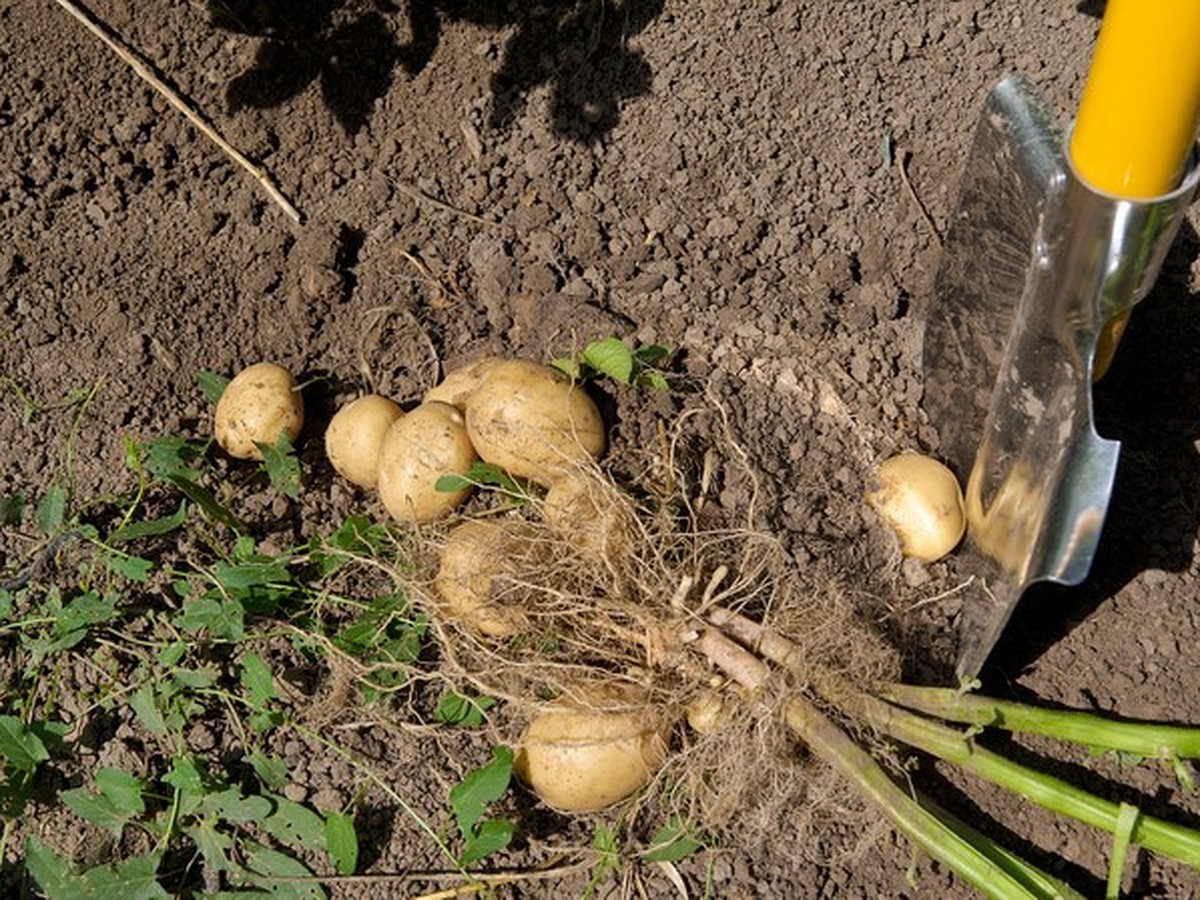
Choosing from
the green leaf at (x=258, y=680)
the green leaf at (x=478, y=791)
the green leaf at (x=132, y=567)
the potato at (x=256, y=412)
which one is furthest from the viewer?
the potato at (x=256, y=412)

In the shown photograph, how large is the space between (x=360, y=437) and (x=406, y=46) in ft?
2.43

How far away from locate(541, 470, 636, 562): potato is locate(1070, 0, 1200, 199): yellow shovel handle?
2.24ft

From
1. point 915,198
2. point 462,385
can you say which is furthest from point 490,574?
point 915,198

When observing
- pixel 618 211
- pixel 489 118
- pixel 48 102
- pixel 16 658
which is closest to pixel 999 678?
pixel 618 211

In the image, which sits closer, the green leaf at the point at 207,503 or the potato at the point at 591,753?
the potato at the point at 591,753

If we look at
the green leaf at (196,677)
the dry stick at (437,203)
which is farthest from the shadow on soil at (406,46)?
the green leaf at (196,677)

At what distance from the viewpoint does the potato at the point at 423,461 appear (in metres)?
1.78

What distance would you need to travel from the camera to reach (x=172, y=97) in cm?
218

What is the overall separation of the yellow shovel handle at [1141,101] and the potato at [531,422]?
0.69 meters

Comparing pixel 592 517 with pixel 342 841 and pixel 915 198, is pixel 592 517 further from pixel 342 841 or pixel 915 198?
pixel 915 198

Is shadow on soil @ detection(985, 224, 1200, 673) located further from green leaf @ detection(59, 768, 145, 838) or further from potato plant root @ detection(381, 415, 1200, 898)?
green leaf @ detection(59, 768, 145, 838)

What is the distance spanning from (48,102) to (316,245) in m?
0.51

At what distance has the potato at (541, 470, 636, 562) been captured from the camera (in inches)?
67.7

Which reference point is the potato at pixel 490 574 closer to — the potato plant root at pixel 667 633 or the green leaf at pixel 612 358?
the potato plant root at pixel 667 633
